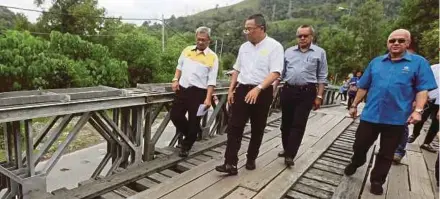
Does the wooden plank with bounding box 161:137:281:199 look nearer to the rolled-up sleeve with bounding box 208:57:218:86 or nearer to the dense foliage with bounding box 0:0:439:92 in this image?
the rolled-up sleeve with bounding box 208:57:218:86

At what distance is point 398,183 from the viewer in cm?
→ 306

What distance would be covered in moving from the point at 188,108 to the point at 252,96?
102 cm

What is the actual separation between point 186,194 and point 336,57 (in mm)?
35195

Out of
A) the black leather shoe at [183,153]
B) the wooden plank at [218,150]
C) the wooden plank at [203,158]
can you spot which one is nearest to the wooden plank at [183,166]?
the black leather shoe at [183,153]

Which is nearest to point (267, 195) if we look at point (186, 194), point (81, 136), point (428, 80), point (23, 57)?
point (186, 194)

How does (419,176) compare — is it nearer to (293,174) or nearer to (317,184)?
(317,184)

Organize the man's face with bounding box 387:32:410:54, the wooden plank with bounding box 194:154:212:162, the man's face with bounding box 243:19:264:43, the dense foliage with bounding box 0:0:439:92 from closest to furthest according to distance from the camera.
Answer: the man's face with bounding box 387:32:410:54
the man's face with bounding box 243:19:264:43
the wooden plank with bounding box 194:154:212:162
the dense foliage with bounding box 0:0:439:92

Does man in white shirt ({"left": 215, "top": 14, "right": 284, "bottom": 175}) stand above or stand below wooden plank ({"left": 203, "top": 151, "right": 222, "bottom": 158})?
above

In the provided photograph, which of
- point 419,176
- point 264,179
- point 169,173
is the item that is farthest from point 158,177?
point 419,176

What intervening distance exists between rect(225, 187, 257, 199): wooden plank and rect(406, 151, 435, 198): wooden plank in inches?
62.5

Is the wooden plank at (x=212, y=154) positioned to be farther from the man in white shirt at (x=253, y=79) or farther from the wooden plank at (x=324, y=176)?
the wooden plank at (x=324, y=176)

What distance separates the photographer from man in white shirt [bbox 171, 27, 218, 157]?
10.9 feet

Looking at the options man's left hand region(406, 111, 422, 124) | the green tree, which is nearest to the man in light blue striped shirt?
man's left hand region(406, 111, 422, 124)

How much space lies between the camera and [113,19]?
21.8 metres
